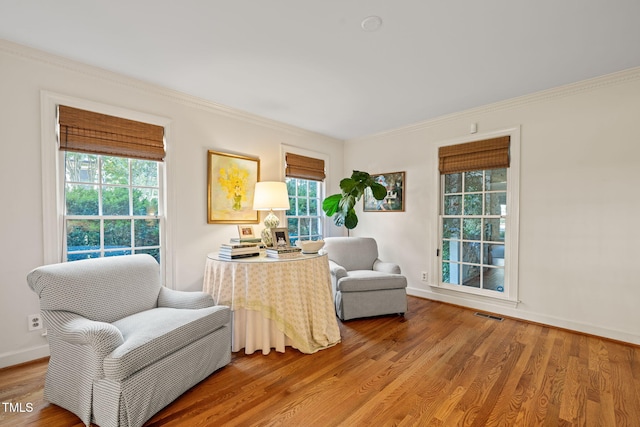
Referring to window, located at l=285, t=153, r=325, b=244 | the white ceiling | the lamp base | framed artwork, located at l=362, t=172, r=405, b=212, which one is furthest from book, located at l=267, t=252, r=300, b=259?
framed artwork, located at l=362, t=172, r=405, b=212

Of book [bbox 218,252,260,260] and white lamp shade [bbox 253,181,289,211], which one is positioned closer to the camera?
book [bbox 218,252,260,260]

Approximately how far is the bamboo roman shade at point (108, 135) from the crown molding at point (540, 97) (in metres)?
3.19

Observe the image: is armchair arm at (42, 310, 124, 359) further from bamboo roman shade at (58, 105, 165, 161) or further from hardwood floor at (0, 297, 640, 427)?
bamboo roman shade at (58, 105, 165, 161)

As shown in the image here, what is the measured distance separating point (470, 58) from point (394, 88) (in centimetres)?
74

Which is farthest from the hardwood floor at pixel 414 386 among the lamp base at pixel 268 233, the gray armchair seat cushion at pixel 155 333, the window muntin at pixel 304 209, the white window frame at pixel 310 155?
the white window frame at pixel 310 155

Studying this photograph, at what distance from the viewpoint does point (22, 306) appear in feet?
7.34

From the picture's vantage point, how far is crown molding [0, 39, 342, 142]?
7.21ft

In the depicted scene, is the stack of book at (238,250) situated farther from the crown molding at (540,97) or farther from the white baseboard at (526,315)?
the crown molding at (540,97)

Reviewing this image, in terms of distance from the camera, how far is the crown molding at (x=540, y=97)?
264 cm

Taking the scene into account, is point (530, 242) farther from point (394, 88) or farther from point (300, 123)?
point (300, 123)

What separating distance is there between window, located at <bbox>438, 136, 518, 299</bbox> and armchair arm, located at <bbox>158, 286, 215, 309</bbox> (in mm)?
2987

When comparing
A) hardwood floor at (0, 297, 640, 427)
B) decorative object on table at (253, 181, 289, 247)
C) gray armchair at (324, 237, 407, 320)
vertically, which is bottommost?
hardwood floor at (0, 297, 640, 427)

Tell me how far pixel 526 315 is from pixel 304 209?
3.07 m

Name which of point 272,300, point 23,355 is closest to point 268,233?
point 272,300
